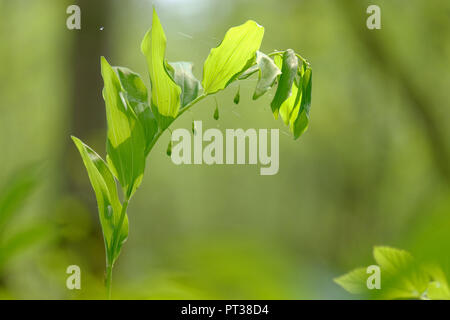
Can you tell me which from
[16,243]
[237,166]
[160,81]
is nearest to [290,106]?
[160,81]

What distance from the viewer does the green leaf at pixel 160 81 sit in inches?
14.8

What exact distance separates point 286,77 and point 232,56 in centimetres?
6

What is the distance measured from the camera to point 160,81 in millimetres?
385

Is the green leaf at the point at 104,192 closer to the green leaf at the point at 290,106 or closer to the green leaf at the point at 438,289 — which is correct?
the green leaf at the point at 290,106

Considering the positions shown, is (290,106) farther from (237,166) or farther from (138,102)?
(237,166)

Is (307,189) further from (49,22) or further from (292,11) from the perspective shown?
(49,22)

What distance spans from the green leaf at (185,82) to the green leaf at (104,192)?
0.32 ft

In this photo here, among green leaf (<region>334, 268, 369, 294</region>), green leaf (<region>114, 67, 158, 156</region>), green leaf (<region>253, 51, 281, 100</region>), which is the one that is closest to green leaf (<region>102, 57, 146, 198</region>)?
green leaf (<region>114, 67, 158, 156</region>)

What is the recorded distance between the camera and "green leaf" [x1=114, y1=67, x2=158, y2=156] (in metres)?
0.40

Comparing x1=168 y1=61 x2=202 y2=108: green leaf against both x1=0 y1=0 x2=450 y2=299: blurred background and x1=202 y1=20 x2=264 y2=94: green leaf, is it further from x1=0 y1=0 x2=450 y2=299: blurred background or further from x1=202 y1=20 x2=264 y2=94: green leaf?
x1=0 y1=0 x2=450 y2=299: blurred background

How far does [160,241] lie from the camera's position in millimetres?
1390

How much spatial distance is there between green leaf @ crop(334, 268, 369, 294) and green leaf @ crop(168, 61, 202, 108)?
0.24 metres

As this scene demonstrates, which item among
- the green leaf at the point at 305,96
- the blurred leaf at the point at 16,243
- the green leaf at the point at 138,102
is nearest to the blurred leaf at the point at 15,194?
the blurred leaf at the point at 16,243
